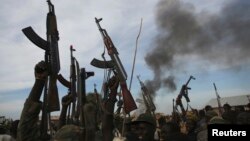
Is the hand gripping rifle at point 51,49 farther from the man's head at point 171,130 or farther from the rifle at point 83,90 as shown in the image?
the man's head at point 171,130

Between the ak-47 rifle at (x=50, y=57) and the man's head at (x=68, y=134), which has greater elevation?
the ak-47 rifle at (x=50, y=57)

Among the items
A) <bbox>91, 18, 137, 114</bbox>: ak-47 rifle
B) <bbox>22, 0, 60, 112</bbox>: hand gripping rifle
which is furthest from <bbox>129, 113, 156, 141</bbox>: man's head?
<bbox>91, 18, 137, 114</bbox>: ak-47 rifle

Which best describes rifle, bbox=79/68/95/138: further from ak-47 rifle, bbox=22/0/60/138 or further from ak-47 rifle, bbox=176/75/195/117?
ak-47 rifle, bbox=176/75/195/117

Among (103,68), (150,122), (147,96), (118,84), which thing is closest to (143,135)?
(150,122)

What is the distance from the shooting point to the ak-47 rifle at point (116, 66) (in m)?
6.89

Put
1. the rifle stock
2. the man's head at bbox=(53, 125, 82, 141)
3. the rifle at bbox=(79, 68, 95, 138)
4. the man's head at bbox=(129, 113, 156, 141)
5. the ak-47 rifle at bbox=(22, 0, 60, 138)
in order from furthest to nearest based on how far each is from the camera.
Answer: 1. the rifle stock
2. the rifle at bbox=(79, 68, 95, 138)
3. the ak-47 rifle at bbox=(22, 0, 60, 138)
4. the man's head at bbox=(129, 113, 156, 141)
5. the man's head at bbox=(53, 125, 82, 141)

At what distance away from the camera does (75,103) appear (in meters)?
6.90

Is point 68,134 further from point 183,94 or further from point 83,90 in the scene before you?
point 183,94

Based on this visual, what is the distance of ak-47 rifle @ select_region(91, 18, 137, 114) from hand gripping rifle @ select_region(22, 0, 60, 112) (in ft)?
4.26

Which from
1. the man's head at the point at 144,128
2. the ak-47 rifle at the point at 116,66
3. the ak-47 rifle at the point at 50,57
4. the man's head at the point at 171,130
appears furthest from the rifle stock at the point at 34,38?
the man's head at the point at 171,130

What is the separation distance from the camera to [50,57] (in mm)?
6094

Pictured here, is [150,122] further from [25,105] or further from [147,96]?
[147,96]

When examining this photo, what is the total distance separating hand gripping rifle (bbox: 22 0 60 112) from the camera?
5852 mm

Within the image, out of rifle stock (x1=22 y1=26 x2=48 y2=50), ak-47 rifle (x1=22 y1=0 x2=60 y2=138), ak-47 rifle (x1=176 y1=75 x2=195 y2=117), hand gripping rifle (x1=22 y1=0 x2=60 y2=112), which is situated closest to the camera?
ak-47 rifle (x1=22 y1=0 x2=60 y2=138)
